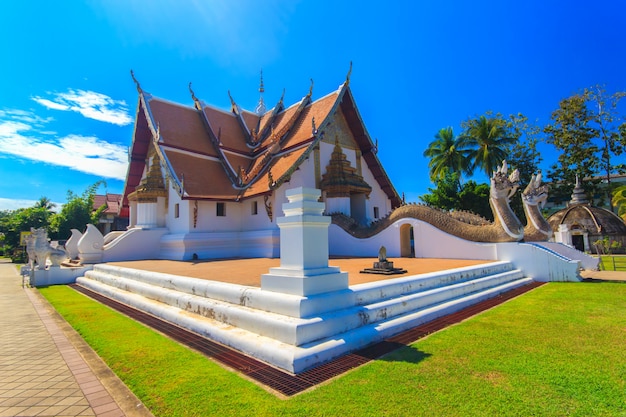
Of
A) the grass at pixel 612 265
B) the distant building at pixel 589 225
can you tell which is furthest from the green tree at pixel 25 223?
the distant building at pixel 589 225

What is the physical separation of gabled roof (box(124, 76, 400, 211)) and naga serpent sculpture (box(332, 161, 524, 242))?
4417mm

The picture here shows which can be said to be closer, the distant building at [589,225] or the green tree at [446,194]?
the distant building at [589,225]

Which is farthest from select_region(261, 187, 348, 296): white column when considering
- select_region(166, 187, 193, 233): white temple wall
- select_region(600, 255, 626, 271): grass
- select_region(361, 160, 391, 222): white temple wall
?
select_region(361, 160, 391, 222): white temple wall

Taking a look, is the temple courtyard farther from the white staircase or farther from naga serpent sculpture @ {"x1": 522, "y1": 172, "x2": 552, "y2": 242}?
naga serpent sculpture @ {"x1": 522, "y1": 172, "x2": 552, "y2": 242}

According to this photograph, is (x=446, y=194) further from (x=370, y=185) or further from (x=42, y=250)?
(x=42, y=250)

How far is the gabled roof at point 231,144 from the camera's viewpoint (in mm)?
12586

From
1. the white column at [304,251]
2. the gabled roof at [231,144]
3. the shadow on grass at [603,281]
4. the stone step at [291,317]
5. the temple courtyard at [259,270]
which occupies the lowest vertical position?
the shadow on grass at [603,281]

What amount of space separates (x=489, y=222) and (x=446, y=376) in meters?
7.68

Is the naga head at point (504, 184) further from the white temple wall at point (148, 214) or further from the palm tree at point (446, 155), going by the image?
the palm tree at point (446, 155)

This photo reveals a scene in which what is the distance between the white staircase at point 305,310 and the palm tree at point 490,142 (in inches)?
877

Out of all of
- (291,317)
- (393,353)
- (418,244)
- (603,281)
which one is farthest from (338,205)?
(393,353)

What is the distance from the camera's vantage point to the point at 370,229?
11.3m

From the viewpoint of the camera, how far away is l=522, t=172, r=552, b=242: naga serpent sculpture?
28.7ft

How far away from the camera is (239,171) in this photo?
14.3 metres
